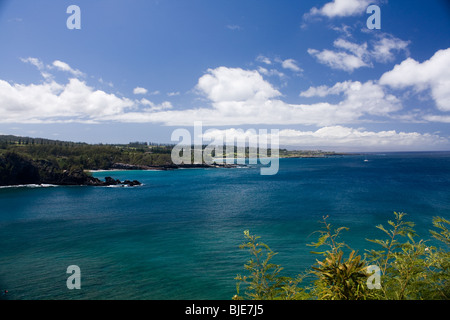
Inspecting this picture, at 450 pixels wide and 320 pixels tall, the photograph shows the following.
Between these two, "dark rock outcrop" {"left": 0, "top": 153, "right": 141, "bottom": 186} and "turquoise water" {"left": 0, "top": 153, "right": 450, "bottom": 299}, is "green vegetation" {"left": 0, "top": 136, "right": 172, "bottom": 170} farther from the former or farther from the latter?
"turquoise water" {"left": 0, "top": 153, "right": 450, "bottom": 299}

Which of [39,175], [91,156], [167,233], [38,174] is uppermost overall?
[91,156]

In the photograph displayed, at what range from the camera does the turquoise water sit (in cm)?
1650

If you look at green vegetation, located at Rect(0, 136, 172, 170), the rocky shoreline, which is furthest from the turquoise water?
green vegetation, located at Rect(0, 136, 172, 170)

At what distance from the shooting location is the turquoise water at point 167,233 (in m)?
16.5

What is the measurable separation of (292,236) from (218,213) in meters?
13.0

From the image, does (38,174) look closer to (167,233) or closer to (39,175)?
(39,175)

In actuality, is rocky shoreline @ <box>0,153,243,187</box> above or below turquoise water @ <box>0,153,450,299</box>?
above

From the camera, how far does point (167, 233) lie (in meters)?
27.4

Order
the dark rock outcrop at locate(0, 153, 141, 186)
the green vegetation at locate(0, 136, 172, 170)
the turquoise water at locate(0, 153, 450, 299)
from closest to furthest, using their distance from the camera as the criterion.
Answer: the turquoise water at locate(0, 153, 450, 299) < the dark rock outcrop at locate(0, 153, 141, 186) < the green vegetation at locate(0, 136, 172, 170)

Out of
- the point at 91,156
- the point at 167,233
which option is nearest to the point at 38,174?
the point at 91,156

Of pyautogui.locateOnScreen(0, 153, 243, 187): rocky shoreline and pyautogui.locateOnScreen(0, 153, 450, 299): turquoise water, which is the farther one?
pyautogui.locateOnScreen(0, 153, 243, 187): rocky shoreline

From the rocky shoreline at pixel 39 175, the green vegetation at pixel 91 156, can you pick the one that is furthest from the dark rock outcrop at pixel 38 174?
the green vegetation at pixel 91 156
